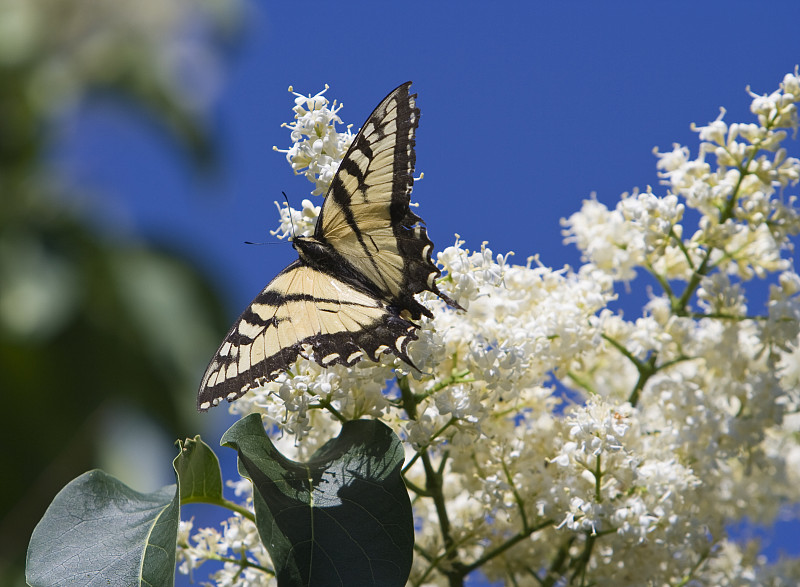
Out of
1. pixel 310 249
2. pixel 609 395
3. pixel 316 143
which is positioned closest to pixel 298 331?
pixel 310 249

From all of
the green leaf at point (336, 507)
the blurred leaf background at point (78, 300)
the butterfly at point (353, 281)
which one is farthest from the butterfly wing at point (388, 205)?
the blurred leaf background at point (78, 300)

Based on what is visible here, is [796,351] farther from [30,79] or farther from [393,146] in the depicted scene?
[30,79]

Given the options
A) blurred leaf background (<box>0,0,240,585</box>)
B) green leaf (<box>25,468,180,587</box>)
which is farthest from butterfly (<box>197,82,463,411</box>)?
blurred leaf background (<box>0,0,240,585</box>)

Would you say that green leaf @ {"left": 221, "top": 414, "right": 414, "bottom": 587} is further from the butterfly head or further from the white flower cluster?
the butterfly head

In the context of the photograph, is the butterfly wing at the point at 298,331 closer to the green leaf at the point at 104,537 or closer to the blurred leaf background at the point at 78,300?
the green leaf at the point at 104,537

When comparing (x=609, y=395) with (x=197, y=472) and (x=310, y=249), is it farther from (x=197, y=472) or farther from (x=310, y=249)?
(x=197, y=472)
